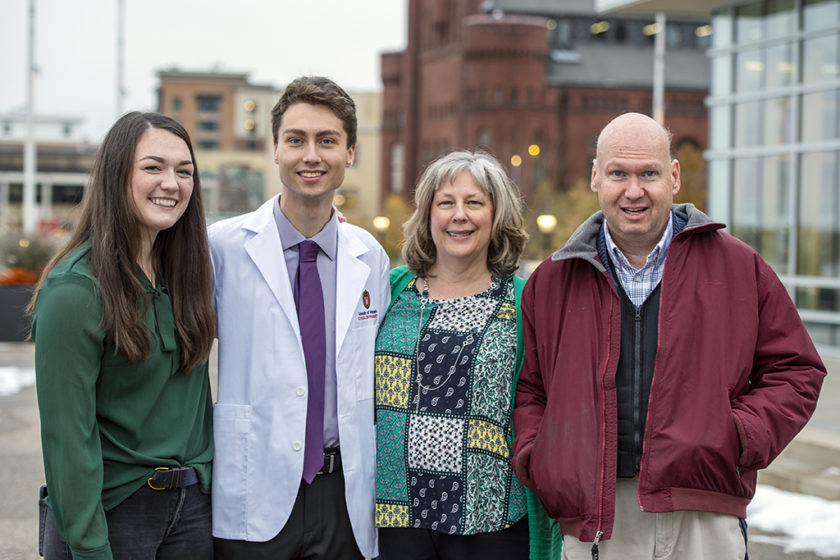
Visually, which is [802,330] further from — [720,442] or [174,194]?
[174,194]

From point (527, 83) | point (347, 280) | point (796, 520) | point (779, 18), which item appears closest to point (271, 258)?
point (347, 280)

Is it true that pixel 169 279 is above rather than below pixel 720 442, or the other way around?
above

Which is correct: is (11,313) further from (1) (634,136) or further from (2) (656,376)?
(2) (656,376)

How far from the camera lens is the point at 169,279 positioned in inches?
135

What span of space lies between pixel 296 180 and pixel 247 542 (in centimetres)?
136

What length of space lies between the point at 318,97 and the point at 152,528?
1659mm

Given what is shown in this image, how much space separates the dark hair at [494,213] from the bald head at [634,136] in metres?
0.62

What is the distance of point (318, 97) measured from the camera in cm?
378

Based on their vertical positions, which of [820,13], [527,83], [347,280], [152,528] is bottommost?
[152,528]

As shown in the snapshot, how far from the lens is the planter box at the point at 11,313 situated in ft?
55.4

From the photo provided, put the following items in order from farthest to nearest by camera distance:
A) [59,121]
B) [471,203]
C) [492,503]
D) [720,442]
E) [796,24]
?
[59,121]
[796,24]
[471,203]
[492,503]
[720,442]

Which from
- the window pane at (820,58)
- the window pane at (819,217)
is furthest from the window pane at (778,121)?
the window pane at (819,217)

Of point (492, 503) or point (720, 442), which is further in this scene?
point (492, 503)

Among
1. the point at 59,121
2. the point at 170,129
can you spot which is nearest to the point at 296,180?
the point at 170,129
